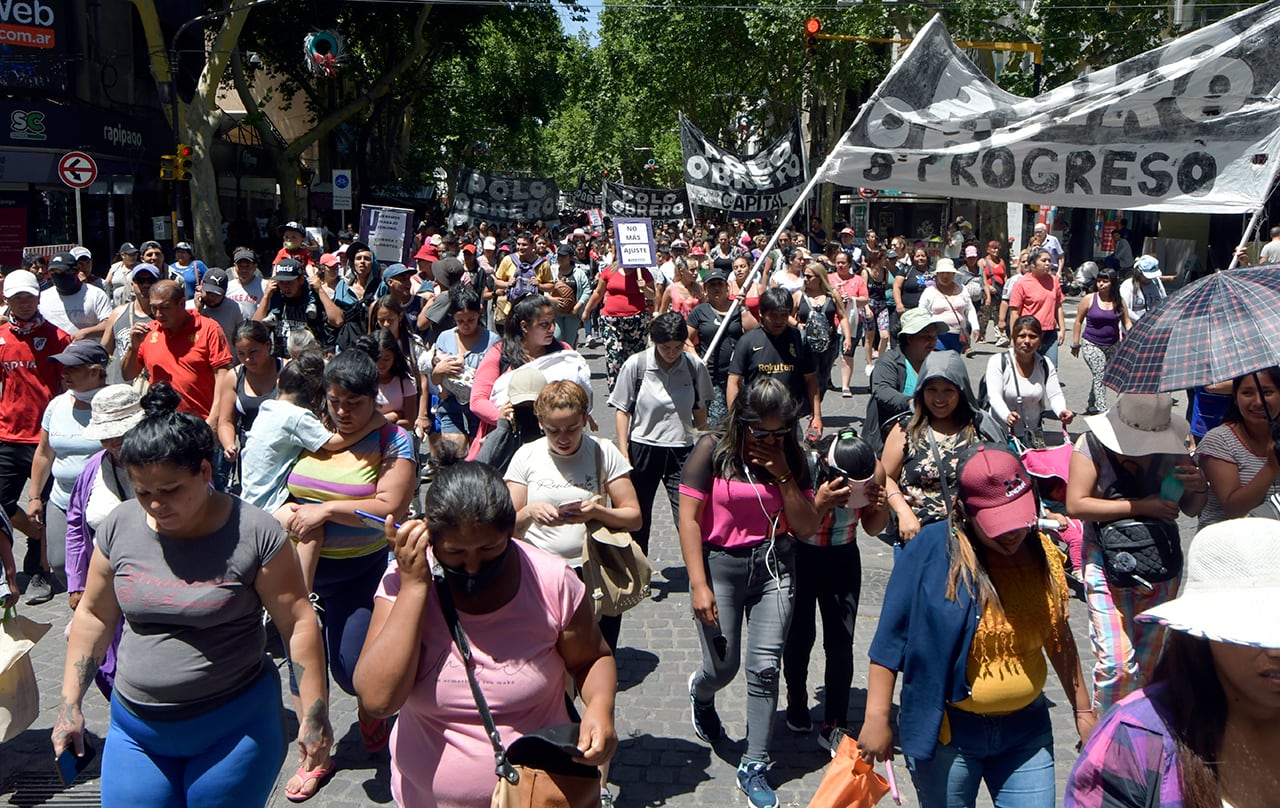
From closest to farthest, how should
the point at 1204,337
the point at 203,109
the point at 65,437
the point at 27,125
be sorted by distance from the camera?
1. the point at 1204,337
2. the point at 65,437
3. the point at 27,125
4. the point at 203,109

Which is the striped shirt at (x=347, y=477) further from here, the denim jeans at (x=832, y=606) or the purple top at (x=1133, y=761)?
the purple top at (x=1133, y=761)

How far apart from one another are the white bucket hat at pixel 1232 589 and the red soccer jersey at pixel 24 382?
21.7 feet

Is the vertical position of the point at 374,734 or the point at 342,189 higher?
the point at 342,189

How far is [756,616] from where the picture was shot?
15.0ft

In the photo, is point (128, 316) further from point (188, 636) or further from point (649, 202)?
point (649, 202)

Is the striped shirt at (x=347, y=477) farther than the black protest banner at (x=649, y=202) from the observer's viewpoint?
No

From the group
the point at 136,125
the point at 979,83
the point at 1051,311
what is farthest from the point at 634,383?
the point at 136,125

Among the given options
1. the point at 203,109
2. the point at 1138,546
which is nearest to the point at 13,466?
the point at 1138,546

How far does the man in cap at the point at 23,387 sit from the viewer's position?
711 centimetres

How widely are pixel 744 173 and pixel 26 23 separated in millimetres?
16030

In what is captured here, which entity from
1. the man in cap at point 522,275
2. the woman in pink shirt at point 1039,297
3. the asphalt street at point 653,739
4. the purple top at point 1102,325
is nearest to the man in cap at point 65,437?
the asphalt street at point 653,739

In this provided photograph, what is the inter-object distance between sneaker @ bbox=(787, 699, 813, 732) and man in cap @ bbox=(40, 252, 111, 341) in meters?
7.06

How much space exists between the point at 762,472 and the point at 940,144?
3365mm

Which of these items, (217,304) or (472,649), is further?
(217,304)
